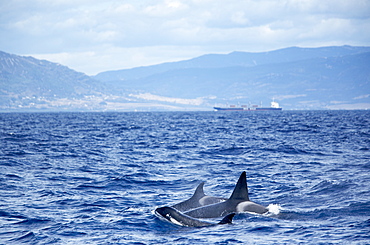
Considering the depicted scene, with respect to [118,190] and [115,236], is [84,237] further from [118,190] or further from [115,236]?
[118,190]

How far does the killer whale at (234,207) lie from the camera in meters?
14.9

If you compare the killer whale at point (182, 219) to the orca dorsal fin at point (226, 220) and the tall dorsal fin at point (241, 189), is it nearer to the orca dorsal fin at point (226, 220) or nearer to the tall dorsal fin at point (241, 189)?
the orca dorsal fin at point (226, 220)

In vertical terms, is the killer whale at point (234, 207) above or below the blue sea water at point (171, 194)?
above

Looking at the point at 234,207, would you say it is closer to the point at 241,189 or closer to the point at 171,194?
the point at 241,189

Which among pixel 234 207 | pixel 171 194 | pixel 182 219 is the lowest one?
pixel 171 194

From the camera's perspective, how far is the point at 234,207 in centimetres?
1519

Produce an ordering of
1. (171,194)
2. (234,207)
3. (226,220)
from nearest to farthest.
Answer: (226,220), (234,207), (171,194)

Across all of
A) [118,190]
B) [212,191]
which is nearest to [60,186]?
[118,190]

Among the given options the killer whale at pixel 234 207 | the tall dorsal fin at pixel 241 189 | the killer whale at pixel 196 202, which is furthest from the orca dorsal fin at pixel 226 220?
the killer whale at pixel 196 202

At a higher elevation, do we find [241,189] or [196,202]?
[241,189]

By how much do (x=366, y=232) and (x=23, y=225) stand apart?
9.17 meters

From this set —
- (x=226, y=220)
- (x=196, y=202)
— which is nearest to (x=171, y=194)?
(x=196, y=202)

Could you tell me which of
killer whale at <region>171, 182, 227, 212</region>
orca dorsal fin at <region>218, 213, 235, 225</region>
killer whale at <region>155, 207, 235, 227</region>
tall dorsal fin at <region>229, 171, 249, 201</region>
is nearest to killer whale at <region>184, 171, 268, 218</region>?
tall dorsal fin at <region>229, 171, 249, 201</region>

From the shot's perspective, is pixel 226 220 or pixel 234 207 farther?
pixel 234 207
